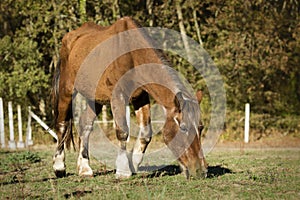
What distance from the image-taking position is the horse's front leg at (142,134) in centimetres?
759

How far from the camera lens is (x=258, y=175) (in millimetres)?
6816

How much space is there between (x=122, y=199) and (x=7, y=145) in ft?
38.7

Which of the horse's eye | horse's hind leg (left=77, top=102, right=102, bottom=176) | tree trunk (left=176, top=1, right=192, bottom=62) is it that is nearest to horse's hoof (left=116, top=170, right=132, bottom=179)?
horse's hind leg (left=77, top=102, right=102, bottom=176)

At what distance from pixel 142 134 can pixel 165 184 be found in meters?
1.48

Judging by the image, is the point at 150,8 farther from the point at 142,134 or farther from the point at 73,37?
the point at 142,134

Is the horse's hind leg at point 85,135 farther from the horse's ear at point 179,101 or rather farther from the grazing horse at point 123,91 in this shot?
the horse's ear at point 179,101

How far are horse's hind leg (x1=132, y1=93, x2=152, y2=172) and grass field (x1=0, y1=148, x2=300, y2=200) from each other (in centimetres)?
35

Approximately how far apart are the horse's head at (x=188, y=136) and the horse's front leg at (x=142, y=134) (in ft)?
4.47

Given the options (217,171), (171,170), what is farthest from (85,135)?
(217,171)

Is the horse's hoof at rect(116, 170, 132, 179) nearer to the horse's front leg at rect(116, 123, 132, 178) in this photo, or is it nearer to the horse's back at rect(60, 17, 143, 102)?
the horse's front leg at rect(116, 123, 132, 178)

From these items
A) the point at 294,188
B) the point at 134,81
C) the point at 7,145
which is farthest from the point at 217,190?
the point at 7,145

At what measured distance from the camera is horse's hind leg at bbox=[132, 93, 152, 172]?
759cm

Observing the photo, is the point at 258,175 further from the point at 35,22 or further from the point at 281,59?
the point at 35,22

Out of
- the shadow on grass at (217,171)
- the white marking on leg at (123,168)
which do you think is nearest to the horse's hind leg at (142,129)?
the white marking on leg at (123,168)
